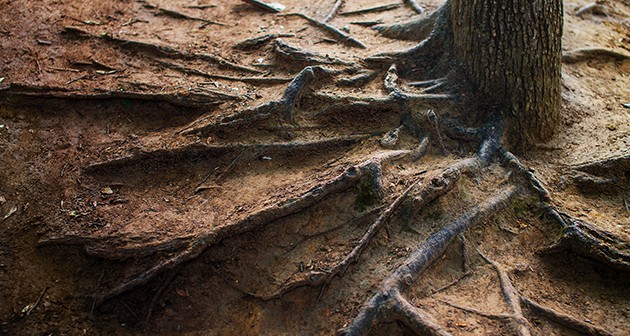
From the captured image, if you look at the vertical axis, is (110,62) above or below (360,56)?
below

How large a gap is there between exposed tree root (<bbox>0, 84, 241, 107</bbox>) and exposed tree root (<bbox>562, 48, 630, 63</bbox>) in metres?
3.76

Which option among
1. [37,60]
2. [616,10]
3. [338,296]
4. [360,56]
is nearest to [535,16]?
[360,56]

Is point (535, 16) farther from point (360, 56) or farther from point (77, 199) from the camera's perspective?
point (77, 199)

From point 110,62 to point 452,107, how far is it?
355cm

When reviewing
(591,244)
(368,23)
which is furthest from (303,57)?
(591,244)

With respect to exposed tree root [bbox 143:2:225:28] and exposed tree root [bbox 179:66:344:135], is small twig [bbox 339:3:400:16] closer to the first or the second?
exposed tree root [bbox 143:2:225:28]

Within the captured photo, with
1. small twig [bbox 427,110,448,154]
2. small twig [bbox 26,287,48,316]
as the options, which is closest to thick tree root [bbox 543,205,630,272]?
small twig [bbox 427,110,448,154]

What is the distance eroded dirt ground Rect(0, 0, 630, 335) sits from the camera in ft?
10.9

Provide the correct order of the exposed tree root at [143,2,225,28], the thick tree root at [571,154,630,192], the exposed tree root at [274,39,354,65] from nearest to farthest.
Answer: the thick tree root at [571,154,630,192]
the exposed tree root at [274,39,354,65]
the exposed tree root at [143,2,225,28]

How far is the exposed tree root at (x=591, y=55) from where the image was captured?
5.16 metres

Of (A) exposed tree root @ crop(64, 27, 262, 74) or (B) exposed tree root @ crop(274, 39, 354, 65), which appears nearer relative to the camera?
(B) exposed tree root @ crop(274, 39, 354, 65)

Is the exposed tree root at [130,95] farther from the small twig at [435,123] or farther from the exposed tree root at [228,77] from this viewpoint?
the small twig at [435,123]

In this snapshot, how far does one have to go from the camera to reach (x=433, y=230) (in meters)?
3.49

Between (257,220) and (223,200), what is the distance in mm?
446
